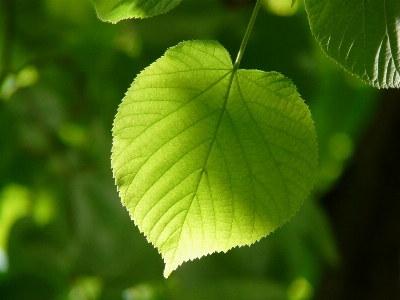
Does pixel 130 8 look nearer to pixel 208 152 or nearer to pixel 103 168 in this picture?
pixel 208 152

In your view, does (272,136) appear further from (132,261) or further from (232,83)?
(132,261)

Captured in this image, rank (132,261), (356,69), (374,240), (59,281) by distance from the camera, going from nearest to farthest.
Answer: (356,69), (132,261), (59,281), (374,240)

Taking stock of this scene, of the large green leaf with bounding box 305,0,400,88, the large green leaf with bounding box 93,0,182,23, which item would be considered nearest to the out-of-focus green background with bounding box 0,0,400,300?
the large green leaf with bounding box 93,0,182,23

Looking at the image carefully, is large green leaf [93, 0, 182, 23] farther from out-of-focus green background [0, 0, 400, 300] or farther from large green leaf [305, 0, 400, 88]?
out-of-focus green background [0, 0, 400, 300]

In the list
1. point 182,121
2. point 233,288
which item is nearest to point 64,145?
point 233,288

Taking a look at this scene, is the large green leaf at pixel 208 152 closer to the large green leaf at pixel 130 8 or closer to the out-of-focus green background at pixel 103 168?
the large green leaf at pixel 130 8

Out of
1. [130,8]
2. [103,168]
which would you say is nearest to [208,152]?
[130,8]

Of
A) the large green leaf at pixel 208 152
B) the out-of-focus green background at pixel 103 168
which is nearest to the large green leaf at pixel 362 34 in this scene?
the large green leaf at pixel 208 152
